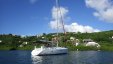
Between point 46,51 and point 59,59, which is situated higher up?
point 46,51

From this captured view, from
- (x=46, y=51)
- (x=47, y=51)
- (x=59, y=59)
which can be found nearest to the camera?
(x=59, y=59)

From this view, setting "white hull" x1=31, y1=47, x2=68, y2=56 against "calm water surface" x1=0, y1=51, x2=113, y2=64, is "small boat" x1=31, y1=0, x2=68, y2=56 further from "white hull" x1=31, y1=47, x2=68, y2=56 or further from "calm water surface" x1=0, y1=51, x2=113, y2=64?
"calm water surface" x1=0, y1=51, x2=113, y2=64

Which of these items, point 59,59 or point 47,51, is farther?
point 47,51

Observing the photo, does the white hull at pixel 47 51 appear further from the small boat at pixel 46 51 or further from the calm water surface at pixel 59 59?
the calm water surface at pixel 59 59

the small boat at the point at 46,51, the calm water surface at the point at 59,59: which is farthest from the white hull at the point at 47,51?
the calm water surface at the point at 59,59

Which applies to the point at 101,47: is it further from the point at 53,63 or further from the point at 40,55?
the point at 53,63

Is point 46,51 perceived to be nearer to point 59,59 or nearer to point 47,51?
point 47,51

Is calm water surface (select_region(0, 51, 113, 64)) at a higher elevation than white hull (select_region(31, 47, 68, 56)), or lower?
lower

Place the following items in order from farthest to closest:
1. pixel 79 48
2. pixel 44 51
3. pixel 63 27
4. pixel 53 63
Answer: pixel 79 48 < pixel 63 27 < pixel 44 51 < pixel 53 63

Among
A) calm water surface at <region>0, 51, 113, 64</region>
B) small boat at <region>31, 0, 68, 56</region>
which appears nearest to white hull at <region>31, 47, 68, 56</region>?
small boat at <region>31, 0, 68, 56</region>

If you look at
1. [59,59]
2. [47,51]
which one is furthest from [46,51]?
[59,59]

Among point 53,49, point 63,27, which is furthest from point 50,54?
point 63,27

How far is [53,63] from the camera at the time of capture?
220 ft

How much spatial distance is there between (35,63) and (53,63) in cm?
536
